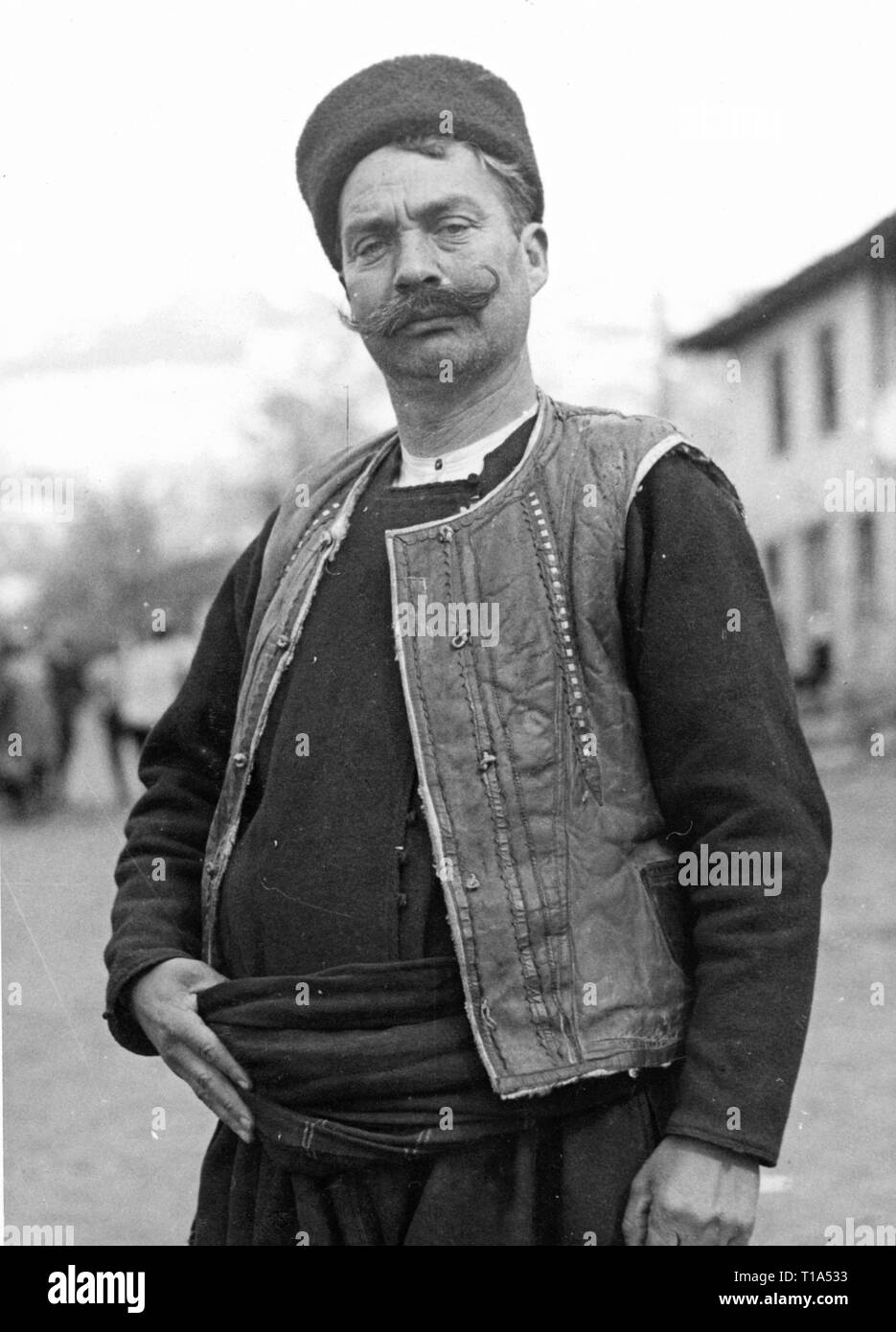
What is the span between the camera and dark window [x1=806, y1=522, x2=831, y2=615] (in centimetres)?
283

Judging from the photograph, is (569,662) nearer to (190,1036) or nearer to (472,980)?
(472,980)

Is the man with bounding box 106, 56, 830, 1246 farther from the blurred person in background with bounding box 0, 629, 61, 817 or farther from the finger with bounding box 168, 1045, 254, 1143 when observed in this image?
the blurred person in background with bounding box 0, 629, 61, 817

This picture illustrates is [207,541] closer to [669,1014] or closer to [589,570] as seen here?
[589,570]

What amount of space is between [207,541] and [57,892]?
2.55 feet

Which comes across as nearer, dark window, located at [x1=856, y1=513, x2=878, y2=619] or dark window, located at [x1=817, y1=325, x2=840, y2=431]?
dark window, located at [x1=817, y1=325, x2=840, y2=431]

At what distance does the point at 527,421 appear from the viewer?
203cm

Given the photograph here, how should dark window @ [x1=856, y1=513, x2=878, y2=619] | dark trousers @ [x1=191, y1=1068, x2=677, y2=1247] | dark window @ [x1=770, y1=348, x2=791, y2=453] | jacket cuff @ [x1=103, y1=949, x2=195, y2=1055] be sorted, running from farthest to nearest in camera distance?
dark window @ [x1=856, y1=513, x2=878, y2=619]
dark window @ [x1=770, y1=348, x2=791, y2=453]
jacket cuff @ [x1=103, y1=949, x2=195, y2=1055]
dark trousers @ [x1=191, y1=1068, x2=677, y2=1247]

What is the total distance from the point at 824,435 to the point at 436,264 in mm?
1142

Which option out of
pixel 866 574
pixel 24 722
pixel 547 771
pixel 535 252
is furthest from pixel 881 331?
pixel 24 722

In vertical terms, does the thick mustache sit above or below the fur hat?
below

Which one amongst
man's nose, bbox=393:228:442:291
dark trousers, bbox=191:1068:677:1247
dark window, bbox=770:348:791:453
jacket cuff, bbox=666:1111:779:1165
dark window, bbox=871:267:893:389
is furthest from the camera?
dark window, bbox=770:348:791:453

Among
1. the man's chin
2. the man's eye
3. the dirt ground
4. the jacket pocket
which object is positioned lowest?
the dirt ground

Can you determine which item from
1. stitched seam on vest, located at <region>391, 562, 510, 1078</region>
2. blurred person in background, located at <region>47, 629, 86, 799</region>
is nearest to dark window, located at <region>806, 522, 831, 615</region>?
stitched seam on vest, located at <region>391, 562, 510, 1078</region>

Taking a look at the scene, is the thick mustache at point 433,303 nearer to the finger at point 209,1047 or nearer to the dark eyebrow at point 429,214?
the dark eyebrow at point 429,214
